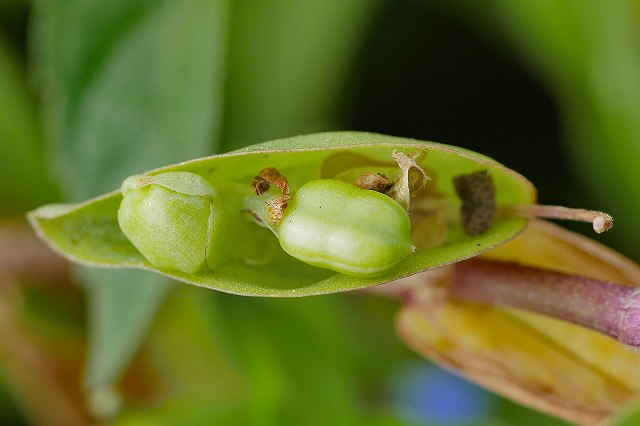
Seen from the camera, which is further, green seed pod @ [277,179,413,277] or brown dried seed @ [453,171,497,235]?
brown dried seed @ [453,171,497,235]

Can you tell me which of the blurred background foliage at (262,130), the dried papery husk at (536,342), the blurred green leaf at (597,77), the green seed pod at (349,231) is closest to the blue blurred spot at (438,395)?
the blurred background foliage at (262,130)

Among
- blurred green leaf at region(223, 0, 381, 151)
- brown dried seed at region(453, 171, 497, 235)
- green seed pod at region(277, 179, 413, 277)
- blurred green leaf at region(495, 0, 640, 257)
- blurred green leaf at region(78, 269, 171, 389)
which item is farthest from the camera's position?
blurred green leaf at region(223, 0, 381, 151)

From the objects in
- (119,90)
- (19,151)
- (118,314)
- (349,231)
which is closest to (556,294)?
(349,231)

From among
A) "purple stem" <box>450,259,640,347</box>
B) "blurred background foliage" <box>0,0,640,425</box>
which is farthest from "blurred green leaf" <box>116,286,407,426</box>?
"purple stem" <box>450,259,640,347</box>

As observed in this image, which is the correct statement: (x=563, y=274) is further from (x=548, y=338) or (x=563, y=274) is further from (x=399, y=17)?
(x=399, y=17)

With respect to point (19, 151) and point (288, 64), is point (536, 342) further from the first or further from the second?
point (19, 151)

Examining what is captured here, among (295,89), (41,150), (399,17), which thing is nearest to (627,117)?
(399,17)

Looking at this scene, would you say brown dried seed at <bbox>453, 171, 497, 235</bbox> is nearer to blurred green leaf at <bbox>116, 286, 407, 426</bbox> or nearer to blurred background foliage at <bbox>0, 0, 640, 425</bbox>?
blurred background foliage at <bbox>0, 0, 640, 425</bbox>
